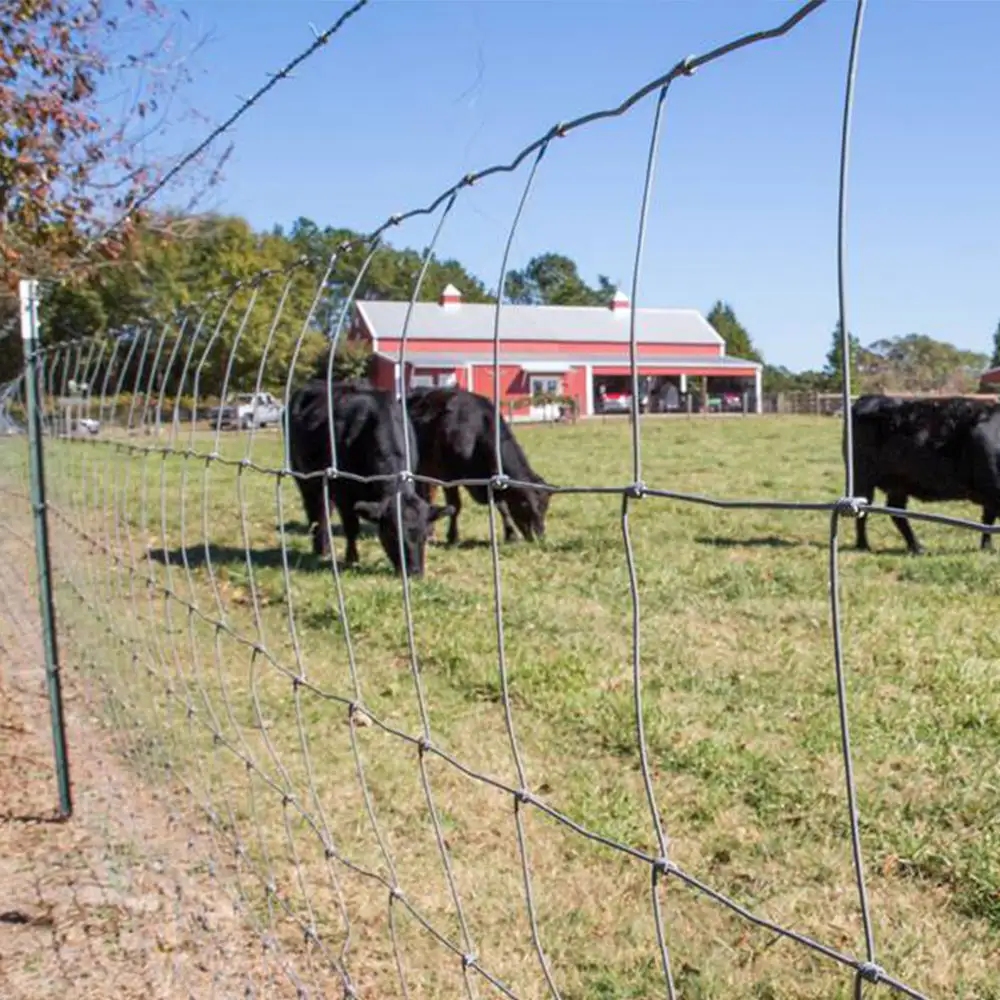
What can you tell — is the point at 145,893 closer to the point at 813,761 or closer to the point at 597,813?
the point at 597,813

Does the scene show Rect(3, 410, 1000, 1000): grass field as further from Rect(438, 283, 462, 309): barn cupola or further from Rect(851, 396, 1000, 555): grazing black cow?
Rect(438, 283, 462, 309): barn cupola

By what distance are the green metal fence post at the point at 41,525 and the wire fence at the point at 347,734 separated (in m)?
0.22

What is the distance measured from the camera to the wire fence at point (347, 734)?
5.52ft

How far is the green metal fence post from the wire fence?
0.71 ft

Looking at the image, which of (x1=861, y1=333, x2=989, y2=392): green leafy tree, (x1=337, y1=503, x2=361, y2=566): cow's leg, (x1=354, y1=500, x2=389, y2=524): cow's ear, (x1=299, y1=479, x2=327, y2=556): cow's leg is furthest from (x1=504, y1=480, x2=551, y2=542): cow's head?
(x1=861, y1=333, x2=989, y2=392): green leafy tree

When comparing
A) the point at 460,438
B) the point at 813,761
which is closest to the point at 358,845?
the point at 813,761

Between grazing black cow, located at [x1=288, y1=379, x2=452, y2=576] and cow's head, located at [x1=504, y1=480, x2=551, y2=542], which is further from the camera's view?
cow's head, located at [x1=504, y1=480, x2=551, y2=542]

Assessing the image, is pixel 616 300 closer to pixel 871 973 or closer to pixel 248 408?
pixel 871 973

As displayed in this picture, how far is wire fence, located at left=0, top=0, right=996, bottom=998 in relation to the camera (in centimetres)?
168

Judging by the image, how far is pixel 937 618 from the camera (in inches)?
248

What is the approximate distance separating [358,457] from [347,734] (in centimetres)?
429

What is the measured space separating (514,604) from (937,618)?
260 centimetres

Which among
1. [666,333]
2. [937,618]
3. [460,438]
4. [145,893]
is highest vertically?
[666,333]

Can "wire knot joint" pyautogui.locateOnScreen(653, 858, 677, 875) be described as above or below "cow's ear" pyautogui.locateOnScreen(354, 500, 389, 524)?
below
